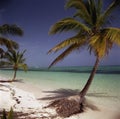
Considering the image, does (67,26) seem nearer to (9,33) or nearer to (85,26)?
(85,26)

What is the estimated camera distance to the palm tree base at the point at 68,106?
2344mm

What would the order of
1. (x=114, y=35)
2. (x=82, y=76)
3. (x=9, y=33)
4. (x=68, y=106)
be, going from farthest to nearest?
(x=82, y=76) → (x=9, y=33) → (x=68, y=106) → (x=114, y=35)

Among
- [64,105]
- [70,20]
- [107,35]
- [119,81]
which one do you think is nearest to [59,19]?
[70,20]

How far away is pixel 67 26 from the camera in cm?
253

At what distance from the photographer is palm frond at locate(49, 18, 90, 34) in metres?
2.36

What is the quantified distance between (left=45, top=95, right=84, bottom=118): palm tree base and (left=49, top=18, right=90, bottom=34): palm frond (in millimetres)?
762

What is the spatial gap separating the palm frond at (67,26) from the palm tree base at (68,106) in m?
0.76

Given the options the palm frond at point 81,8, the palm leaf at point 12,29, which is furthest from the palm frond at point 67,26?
the palm leaf at point 12,29

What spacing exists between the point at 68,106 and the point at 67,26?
2.85ft

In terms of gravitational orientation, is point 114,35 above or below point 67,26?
below

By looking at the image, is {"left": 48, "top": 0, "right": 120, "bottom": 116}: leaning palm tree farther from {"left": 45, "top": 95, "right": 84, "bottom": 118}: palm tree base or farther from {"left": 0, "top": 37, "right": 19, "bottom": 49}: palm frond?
{"left": 0, "top": 37, "right": 19, "bottom": 49}: palm frond

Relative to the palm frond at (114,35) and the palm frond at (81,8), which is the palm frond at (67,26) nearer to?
the palm frond at (81,8)

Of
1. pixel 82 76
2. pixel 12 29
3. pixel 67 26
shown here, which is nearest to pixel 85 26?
pixel 67 26

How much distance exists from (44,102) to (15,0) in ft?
3.83
